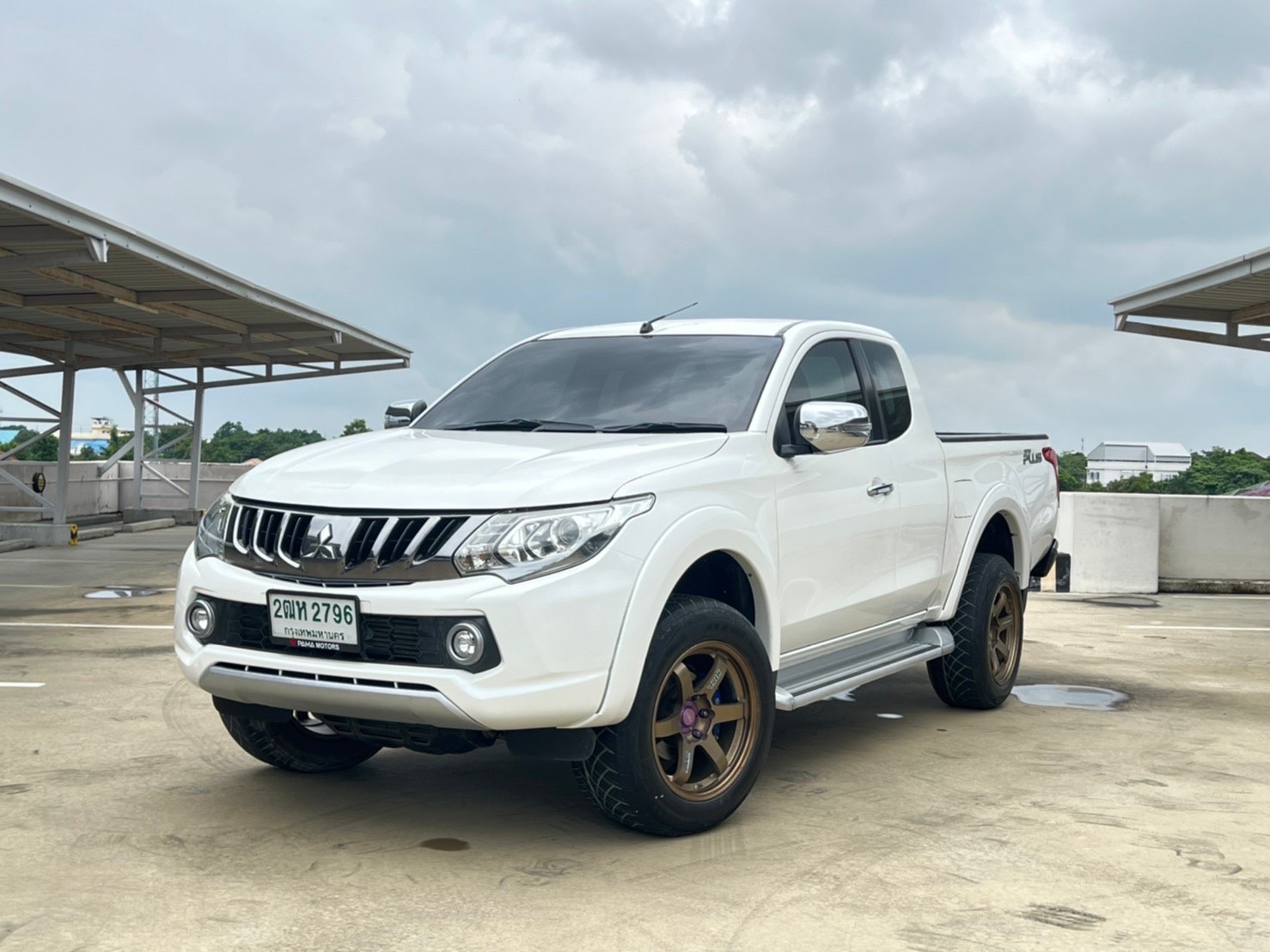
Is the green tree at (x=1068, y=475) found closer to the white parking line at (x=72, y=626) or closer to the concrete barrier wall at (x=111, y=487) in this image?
the white parking line at (x=72, y=626)

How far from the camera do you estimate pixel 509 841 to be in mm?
4762

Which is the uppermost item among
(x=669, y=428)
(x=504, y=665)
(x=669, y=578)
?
(x=669, y=428)

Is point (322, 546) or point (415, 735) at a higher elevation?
point (322, 546)

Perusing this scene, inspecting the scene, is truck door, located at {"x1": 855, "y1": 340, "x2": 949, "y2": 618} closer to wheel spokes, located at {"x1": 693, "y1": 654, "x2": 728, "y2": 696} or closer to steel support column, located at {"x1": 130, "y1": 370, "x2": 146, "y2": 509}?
wheel spokes, located at {"x1": 693, "y1": 654, "x2": 728, "y2": 696}

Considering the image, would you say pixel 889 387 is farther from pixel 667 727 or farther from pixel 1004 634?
pixel 667 727

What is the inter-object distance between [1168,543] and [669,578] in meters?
12.2

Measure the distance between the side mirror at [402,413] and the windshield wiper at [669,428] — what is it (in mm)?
1278

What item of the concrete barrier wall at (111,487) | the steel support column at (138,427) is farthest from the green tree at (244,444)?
the steel support column at (138,427)

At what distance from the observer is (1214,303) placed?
57.2 feet

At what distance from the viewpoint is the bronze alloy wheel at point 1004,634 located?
24.1 ft

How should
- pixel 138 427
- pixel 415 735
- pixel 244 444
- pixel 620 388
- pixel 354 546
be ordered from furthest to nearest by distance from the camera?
pixel 244 444, pixel 138 427, pixel 620 388, pixel 415 735, pixel 354 546

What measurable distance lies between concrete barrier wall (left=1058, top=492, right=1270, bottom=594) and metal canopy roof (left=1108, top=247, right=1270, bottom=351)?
8.19 ft

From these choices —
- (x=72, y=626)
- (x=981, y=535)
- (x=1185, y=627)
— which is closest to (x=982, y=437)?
(x=981, y=535)

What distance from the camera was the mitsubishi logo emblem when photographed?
4.47m
